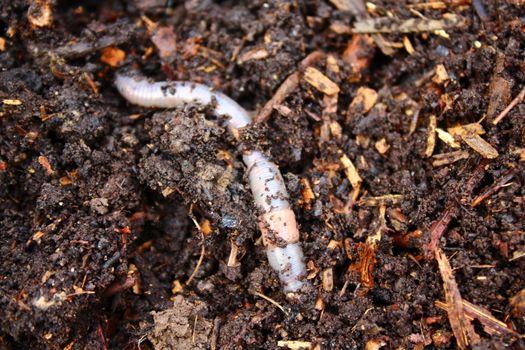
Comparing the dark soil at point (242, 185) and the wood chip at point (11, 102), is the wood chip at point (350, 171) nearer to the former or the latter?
the dark soil at point (242, 185)

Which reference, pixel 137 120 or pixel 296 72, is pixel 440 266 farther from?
pixel 137 120

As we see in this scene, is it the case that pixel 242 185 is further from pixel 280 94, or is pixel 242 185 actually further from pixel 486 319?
pixel 486 319

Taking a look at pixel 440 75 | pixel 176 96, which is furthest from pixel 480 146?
pixel 176 96

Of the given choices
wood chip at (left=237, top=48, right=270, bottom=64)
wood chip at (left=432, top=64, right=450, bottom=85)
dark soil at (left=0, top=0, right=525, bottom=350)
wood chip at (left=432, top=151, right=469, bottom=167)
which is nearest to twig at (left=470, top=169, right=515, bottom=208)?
dark soil at (left=0, top=0, right=525, bottom=350)

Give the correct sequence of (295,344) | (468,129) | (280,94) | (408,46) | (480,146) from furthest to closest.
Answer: (408,46), (280,94), (468,129), (480,146), (295,344)

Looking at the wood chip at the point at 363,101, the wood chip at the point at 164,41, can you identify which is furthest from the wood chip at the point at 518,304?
the wood chip at the point at 164,41
